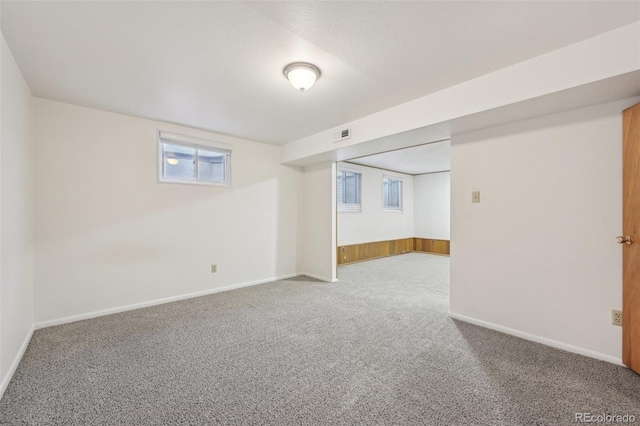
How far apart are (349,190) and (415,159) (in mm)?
1654

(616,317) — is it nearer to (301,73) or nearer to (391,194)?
(301,73)

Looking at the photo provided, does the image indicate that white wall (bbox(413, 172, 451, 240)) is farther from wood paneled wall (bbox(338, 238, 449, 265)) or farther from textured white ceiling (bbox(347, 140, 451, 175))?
textured white ceiling (bbox(347, 140, 451, 175))

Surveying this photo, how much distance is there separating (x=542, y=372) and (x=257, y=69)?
3218 millimetres

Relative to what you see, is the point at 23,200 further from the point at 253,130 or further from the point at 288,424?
the point at 288,424

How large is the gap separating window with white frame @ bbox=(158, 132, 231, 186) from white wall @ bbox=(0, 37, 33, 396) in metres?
1.25

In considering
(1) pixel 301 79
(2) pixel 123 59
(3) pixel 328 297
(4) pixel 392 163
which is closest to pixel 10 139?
(2) pixel 123 59

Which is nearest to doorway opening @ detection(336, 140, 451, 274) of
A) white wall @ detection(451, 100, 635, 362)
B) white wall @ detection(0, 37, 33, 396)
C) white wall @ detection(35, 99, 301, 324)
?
white wall @ detection(35, 99, 301, 324)

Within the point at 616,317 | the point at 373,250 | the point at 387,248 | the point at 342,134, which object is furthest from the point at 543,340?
the point at 387,248

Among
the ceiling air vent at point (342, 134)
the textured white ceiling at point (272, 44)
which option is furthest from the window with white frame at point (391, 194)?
the textured white ceiling at point (272, 44)

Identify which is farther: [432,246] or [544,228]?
[432,246]

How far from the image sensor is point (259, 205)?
4566 mm

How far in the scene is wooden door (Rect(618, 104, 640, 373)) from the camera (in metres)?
1.94

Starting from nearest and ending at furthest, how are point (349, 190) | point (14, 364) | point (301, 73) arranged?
point (14, 364)
point (301, 73)
point (349, 190)

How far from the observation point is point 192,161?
395 cm
